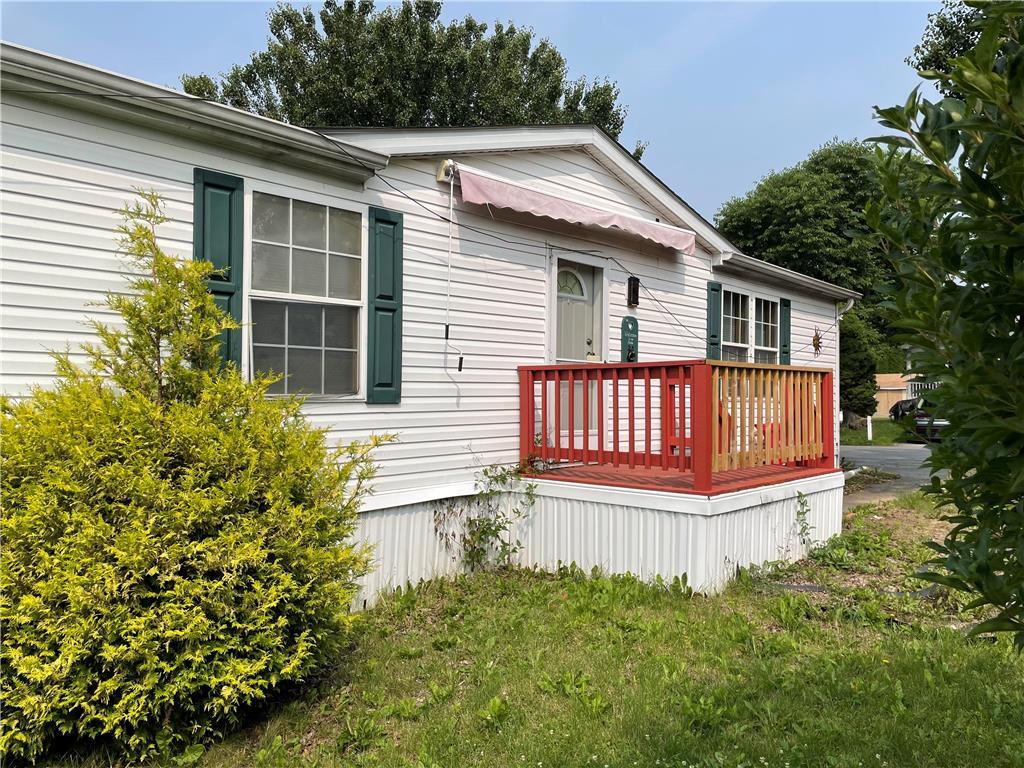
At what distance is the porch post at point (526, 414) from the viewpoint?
6.43 meters

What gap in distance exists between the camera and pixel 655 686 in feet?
11.7

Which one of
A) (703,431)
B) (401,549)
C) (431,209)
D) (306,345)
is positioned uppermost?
(431,209)

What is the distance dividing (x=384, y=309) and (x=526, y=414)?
5.78 feet

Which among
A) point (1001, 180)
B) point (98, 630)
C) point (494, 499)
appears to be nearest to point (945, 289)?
point (1001, 180)

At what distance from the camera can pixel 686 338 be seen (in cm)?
835

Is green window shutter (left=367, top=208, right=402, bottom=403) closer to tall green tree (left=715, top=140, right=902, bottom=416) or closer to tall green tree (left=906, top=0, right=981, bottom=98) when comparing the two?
tall green tree (left=906, top=0, right=981, bottom=98)

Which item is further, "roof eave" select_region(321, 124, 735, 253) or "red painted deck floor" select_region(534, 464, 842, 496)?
"red painted deck floor" select_region(534, 464, 842, 496)

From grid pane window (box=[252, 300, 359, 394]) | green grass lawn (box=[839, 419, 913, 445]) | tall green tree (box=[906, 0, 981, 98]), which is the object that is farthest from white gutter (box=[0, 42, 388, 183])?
green grass lawn (box=[839, 419, 913, 445])

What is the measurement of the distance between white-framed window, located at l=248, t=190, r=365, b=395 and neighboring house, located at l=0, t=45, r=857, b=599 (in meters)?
0.02

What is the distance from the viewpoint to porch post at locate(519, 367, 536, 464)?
6.43m

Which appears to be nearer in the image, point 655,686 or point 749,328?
point 655,686

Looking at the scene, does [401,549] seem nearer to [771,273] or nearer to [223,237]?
[223,237]

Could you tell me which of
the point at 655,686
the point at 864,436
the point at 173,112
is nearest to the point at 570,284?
the point at 173,112

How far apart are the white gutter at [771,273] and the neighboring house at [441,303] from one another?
3.65ft
